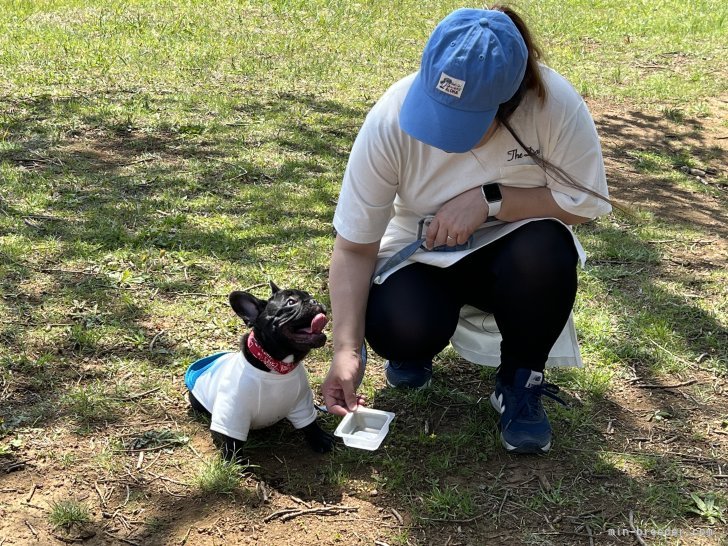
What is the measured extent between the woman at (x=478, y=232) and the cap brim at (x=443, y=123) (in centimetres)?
2

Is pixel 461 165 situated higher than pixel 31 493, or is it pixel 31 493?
pixel 461 165

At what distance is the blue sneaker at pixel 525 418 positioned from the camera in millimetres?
2775

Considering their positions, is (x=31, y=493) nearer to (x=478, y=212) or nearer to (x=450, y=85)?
(x=478, y=212)

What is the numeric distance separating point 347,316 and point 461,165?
0.60m

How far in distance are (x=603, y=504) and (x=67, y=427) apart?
1.77m

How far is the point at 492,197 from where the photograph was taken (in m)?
2.63

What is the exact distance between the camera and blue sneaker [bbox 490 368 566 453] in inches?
109

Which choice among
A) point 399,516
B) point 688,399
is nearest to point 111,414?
point 399,516

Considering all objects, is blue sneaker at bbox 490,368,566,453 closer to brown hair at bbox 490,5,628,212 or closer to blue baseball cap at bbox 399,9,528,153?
brown hair at bbox 490,5,628,212

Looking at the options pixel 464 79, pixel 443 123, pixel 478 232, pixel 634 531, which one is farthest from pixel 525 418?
pixel 464 79

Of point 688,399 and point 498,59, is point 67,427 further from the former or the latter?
point 688,399

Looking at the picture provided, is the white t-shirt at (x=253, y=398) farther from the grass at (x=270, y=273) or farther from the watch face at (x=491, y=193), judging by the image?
the watch face at (x=491, y=193)

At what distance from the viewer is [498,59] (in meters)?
2.23

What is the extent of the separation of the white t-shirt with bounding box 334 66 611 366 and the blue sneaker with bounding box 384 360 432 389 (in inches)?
21.9
